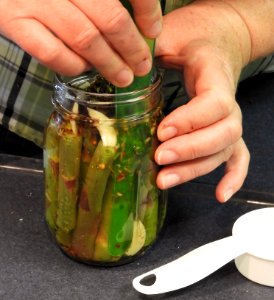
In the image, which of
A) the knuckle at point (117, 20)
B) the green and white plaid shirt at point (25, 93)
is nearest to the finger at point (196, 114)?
the knuckle at point (117, 20)

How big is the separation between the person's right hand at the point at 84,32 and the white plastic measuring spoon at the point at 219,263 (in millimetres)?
170

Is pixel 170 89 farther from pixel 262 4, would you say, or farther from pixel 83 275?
pixel 83 275

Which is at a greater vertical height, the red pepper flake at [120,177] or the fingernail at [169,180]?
the red pepper flake at [120,177]

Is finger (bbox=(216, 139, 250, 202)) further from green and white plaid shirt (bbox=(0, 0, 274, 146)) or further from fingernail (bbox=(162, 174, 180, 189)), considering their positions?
green and white plaid shirt (bbox=(0, 0, 274, 146))

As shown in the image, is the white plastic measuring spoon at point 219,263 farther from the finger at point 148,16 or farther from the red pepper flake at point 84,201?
the finger at point 148,16

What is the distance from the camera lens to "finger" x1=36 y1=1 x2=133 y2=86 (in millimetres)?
394

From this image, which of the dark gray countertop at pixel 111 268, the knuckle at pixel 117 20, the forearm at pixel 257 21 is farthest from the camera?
the forearm at pixel 257 21

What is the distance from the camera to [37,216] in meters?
0.57

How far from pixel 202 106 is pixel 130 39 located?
0.10m

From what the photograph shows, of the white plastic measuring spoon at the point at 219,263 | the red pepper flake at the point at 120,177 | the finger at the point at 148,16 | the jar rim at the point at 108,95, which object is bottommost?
the white plastic measuring spoon at the point at 219,263

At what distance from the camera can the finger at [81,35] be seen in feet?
1.29

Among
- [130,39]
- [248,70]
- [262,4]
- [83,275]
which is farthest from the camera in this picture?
[248,70]

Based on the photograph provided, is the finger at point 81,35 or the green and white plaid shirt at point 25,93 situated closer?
the finger at point 81,35

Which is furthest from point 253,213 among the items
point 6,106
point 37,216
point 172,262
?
point 6,106
